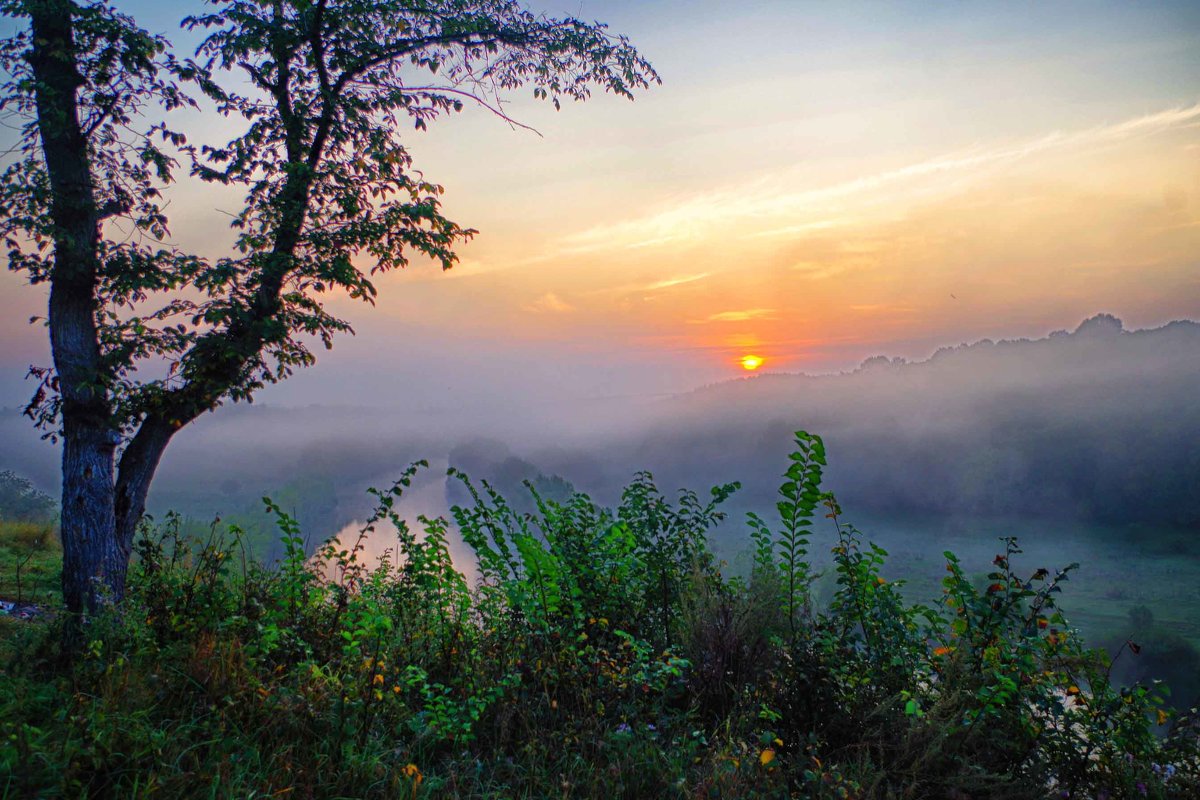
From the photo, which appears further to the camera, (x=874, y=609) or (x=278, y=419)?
(x=278, y=419)

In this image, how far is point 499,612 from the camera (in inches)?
221

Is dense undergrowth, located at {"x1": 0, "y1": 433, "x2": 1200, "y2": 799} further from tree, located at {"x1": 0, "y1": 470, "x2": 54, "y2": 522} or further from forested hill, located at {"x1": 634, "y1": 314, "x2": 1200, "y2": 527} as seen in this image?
forested hill, located at {"x1": 634, "y1": 314, "x2": 1200, "y2": 527}

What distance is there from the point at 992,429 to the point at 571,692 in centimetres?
11676

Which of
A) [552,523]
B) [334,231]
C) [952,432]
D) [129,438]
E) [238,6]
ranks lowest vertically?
[952,432]

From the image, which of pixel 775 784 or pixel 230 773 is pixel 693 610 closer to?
pixel 775 784

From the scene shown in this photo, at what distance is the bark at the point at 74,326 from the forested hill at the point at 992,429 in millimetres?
97481

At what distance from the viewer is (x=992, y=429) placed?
101m

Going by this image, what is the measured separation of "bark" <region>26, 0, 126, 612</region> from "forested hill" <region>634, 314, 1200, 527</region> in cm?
9748

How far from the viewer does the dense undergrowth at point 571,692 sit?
138 inches

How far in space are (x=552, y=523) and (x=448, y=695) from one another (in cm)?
218

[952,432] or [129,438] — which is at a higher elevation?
[129,438]

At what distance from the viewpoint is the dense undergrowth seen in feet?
11.5

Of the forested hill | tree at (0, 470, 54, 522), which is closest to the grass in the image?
tree at (0, 470, 54, 522)

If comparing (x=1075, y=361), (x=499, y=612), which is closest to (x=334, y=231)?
(x=499, y=612)
